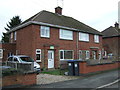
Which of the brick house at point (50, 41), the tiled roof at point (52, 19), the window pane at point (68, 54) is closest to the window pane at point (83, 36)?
the brick house at point (50, 41)

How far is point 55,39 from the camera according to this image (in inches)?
749

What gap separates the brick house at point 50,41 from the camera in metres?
17.1

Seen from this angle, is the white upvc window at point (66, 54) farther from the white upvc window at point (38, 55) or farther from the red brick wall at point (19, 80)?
the red brick wall at point (19, 80)

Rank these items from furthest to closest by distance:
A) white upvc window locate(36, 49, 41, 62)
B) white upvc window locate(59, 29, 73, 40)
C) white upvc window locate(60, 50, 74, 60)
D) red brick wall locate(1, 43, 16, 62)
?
red brick wall locate(1, 43, 16, 62) → white upvc window locate(59, 29, 73, 40) → white upvc window locate(60, 50, 74, 60) → white upvc window locate(36, 49, 41, 62)

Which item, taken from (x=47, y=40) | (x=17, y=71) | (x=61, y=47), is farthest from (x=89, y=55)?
(x=17, y=71)

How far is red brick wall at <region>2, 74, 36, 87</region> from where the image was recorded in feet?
25.6

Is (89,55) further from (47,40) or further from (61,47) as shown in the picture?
(47,40)

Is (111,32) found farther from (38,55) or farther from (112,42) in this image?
(38,55)

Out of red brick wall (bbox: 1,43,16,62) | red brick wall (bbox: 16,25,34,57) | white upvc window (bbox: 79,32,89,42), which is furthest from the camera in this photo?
white upvc window (bbox: 79,32,89,42)

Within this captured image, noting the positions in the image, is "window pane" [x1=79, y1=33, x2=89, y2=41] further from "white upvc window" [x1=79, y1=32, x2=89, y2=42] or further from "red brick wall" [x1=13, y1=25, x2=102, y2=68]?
"red brick wall" [x1=13, y1=25, x2=102, y2=68]

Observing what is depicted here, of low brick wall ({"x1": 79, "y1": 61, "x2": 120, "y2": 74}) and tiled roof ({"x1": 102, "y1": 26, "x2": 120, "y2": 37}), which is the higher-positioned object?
tiled roof ({"x1": 102, "y1": 26, "x2": 120, "y2": 37})

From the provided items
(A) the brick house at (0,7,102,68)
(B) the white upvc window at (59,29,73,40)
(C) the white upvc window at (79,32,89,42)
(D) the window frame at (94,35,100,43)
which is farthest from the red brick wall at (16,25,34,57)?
(D) the window frame at (94,35,100,43)

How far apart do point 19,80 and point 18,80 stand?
6 centimetres

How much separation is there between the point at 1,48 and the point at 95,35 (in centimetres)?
1555
